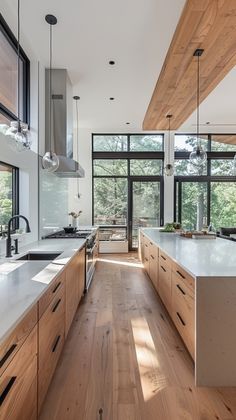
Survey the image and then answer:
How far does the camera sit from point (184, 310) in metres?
2.20

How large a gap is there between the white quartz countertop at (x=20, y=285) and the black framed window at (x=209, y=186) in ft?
19.7

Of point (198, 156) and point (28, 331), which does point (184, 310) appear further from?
point (198, 156)

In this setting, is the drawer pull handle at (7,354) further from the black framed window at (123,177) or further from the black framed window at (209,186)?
the black framed window at (209,186)

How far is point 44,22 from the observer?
3.07 metres

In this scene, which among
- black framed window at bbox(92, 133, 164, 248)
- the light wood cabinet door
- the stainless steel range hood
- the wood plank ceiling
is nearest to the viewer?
the wood plank ceiling

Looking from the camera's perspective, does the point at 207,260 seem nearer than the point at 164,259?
Yes

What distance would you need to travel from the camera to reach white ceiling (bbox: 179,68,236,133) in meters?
4.79

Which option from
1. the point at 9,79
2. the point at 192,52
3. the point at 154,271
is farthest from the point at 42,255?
the point at 192,52

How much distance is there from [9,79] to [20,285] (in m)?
2.81

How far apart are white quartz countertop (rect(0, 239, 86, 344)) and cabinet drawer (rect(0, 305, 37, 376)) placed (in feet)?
0.15

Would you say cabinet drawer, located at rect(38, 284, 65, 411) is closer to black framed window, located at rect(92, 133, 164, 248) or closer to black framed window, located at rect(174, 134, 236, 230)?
black framed window, located at rect(92, 133, 164, 248)

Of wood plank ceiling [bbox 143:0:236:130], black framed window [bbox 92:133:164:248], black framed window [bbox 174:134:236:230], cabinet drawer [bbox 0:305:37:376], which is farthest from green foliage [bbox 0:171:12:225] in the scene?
black framed window [bbox 174:134:236:230]

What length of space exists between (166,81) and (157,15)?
872mm

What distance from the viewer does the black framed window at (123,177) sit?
7.72 m
